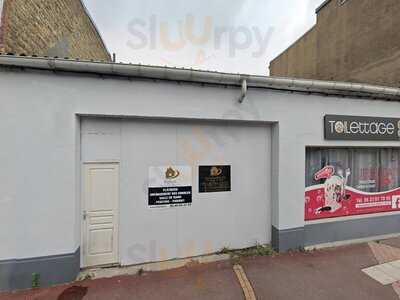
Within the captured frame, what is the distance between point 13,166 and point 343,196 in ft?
21.6

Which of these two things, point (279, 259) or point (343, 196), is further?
point (343, 196)

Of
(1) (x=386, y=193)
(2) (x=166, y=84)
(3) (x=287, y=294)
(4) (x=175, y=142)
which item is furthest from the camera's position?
(1) (x=386, y=193)

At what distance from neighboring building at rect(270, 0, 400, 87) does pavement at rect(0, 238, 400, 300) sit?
655 cm

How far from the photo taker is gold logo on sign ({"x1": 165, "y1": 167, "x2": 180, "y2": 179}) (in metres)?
4.47

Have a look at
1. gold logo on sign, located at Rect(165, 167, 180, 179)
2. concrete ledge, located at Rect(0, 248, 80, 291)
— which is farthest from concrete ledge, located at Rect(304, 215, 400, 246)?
concrete ledge, located at Rect(0, 248, 80, 291)

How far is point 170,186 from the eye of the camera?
177 inches

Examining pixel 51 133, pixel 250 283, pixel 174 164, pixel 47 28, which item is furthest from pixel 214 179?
pixel 47 28

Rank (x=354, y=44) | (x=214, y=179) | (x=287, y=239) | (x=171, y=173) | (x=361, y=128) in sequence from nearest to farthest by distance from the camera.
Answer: (x=171, y=173) < (x=214, y=179) < (x=287, y=239) < (x=361, y=128) < (x=354, y=44)

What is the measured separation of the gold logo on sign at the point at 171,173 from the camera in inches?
176

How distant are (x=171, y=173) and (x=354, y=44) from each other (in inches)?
363

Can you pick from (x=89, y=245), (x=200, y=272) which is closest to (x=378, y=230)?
(x=200, y=272)

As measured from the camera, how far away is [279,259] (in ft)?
15.0

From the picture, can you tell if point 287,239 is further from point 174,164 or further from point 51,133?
point 51,133

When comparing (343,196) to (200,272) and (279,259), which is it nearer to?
(279,259)
